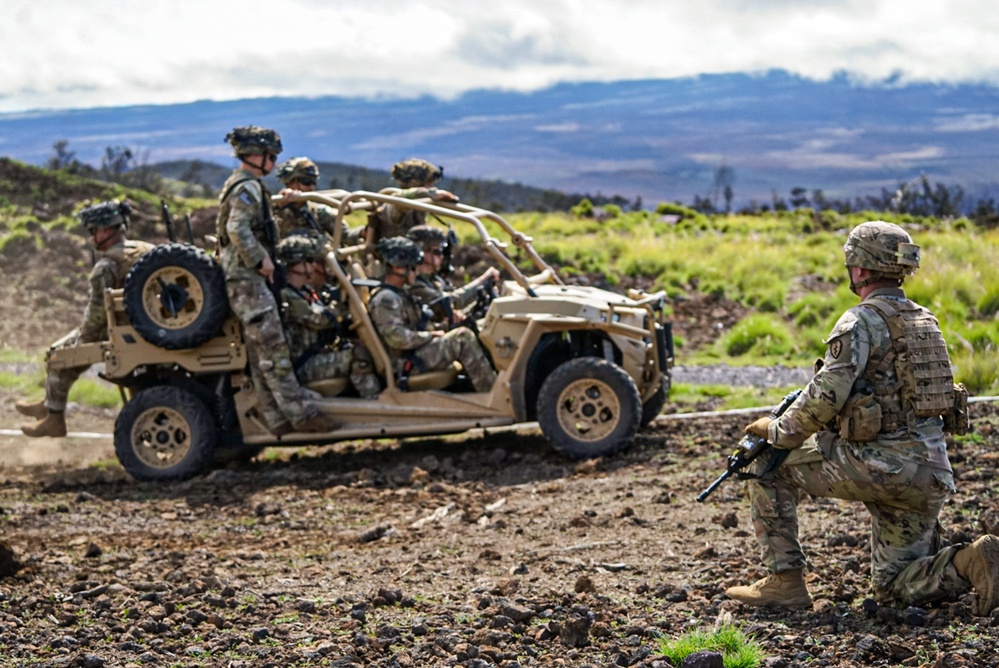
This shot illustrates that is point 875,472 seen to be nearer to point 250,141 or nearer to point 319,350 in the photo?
point 319,350

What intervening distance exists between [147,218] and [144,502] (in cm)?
1767

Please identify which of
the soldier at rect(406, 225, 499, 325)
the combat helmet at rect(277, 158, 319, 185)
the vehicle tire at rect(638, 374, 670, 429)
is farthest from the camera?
the combat helmet at rect(277, 158, 319, 185)

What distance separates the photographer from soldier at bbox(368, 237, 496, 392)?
35.7 ft

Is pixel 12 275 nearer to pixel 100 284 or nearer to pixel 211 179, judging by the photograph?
pixel 100 284

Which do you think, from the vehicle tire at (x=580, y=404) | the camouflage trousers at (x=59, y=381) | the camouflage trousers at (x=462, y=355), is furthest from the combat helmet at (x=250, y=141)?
the vehicle tire at (x=580, y=404)

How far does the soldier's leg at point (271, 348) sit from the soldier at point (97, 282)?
121cm

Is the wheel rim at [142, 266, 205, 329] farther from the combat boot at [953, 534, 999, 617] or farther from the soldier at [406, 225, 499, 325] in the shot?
the combat boot at [953, 534, 999, 617]

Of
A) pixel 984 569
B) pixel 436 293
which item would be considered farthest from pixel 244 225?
pixel 984 569

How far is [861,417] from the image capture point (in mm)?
6242

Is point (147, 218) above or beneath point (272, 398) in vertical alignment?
above

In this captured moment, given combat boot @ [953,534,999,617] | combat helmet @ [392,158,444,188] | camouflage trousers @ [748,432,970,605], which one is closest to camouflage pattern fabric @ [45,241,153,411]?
combat helmet @ [392,158,444,188]

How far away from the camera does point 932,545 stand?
21.3 ft

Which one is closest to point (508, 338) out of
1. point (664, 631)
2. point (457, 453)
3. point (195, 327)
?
point (457, 453)

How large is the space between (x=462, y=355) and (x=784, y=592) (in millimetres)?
4831
